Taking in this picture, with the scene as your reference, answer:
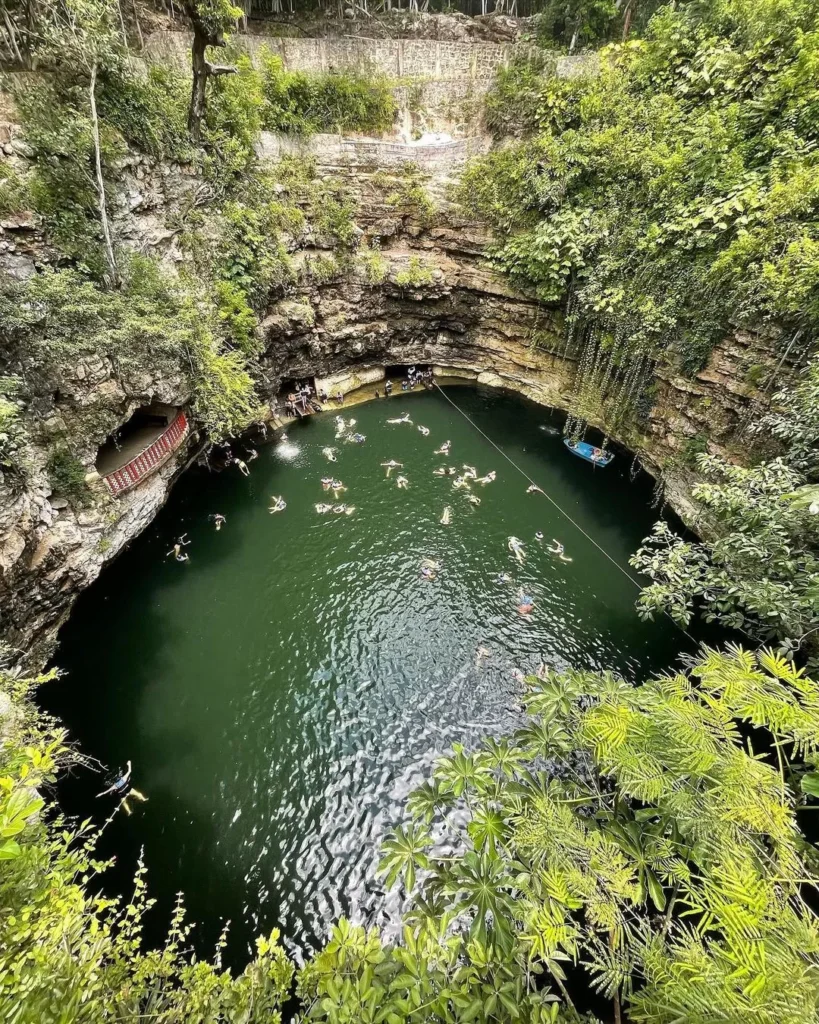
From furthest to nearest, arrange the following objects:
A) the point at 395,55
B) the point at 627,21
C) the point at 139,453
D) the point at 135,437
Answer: the point at 395,55
the point at 627,21
the point at 135,437
the point at 139,453

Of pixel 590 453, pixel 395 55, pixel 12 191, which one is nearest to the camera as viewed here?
pixel 12 191

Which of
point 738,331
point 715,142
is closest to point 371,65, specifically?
point 715,142

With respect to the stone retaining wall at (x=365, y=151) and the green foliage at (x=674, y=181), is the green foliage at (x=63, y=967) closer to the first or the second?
the green foliage at (x=674, y=181)

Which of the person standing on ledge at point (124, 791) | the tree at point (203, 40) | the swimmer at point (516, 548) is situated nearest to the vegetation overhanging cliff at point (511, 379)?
the tree at point (203, 40)

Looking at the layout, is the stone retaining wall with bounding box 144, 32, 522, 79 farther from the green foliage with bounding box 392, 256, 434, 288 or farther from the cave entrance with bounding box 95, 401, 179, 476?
the cave entrance with bounding box 95, 401, 179, 476

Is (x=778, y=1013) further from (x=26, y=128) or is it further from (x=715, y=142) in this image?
(x=715, y=142)

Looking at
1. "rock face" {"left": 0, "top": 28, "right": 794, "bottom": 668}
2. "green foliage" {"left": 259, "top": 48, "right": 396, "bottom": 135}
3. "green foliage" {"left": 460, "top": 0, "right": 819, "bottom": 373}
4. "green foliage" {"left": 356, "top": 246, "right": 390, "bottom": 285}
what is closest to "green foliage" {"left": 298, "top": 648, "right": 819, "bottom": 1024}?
"rock face" {"left": 0, "top": 28, "right": 794, "bottom": 668}

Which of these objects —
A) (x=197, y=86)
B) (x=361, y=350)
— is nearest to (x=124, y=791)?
(x=361, y=350)

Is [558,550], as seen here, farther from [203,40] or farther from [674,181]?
[203,40]
